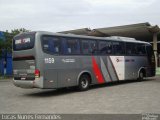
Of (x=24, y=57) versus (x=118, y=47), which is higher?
(x=118, y=47)

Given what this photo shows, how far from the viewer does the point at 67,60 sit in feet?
47.1

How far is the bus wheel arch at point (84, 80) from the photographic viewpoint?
49.2 feet

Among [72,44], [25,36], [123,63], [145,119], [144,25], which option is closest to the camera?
[145,119]

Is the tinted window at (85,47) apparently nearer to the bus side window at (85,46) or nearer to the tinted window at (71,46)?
the bus side window at (85,46)

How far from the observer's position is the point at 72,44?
14.8 meters

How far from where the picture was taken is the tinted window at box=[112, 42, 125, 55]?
17984 millimetres

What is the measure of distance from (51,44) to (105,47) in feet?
15.4

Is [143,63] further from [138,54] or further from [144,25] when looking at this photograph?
[144,25]

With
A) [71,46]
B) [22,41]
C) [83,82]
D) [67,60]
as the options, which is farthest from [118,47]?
[22,41]

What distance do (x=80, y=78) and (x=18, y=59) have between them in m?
3.46

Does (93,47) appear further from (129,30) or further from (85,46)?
(129,30)

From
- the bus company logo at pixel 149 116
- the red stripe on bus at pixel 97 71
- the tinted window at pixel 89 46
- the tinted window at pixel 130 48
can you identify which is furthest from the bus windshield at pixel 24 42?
the tinted window at pixel 130 48

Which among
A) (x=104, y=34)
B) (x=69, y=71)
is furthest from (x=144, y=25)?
(x=69, y=71)

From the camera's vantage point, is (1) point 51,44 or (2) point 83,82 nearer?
(1) point 51,44
